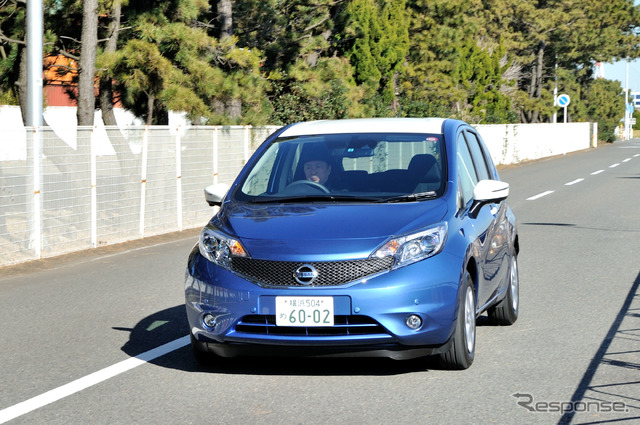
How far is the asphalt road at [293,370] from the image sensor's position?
213 inches

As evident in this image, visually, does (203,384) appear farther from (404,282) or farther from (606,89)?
(606,89)

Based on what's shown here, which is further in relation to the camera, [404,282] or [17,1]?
[17,1]

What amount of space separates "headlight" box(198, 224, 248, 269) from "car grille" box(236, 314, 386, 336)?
0.38m

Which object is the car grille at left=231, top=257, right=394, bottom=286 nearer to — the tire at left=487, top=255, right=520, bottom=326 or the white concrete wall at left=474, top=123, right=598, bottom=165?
the tire at left=487, top=255, right=520, bottom=326

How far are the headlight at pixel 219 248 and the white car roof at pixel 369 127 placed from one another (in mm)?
1459

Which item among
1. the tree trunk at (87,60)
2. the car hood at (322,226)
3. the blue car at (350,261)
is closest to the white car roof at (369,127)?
the blue car at (350,261)

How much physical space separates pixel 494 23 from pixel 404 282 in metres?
54.5

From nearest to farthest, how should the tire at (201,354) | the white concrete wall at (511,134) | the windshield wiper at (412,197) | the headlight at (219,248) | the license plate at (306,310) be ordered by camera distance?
the license plate at (306,310)
the headlight at (219,248)
the tire at (201,354)
the windshield wiper at (412,197)
the white concrete wall at (511,134)

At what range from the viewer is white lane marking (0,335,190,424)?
5.53 m

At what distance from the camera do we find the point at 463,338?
20.4 ft

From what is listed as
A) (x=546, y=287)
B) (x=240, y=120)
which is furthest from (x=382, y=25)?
(x=546, y=287)

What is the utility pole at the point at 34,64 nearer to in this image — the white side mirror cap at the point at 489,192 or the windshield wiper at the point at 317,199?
the windshield wiper at the point at 317,199

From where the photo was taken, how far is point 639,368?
21.1ft

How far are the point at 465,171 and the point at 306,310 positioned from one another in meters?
2.01
